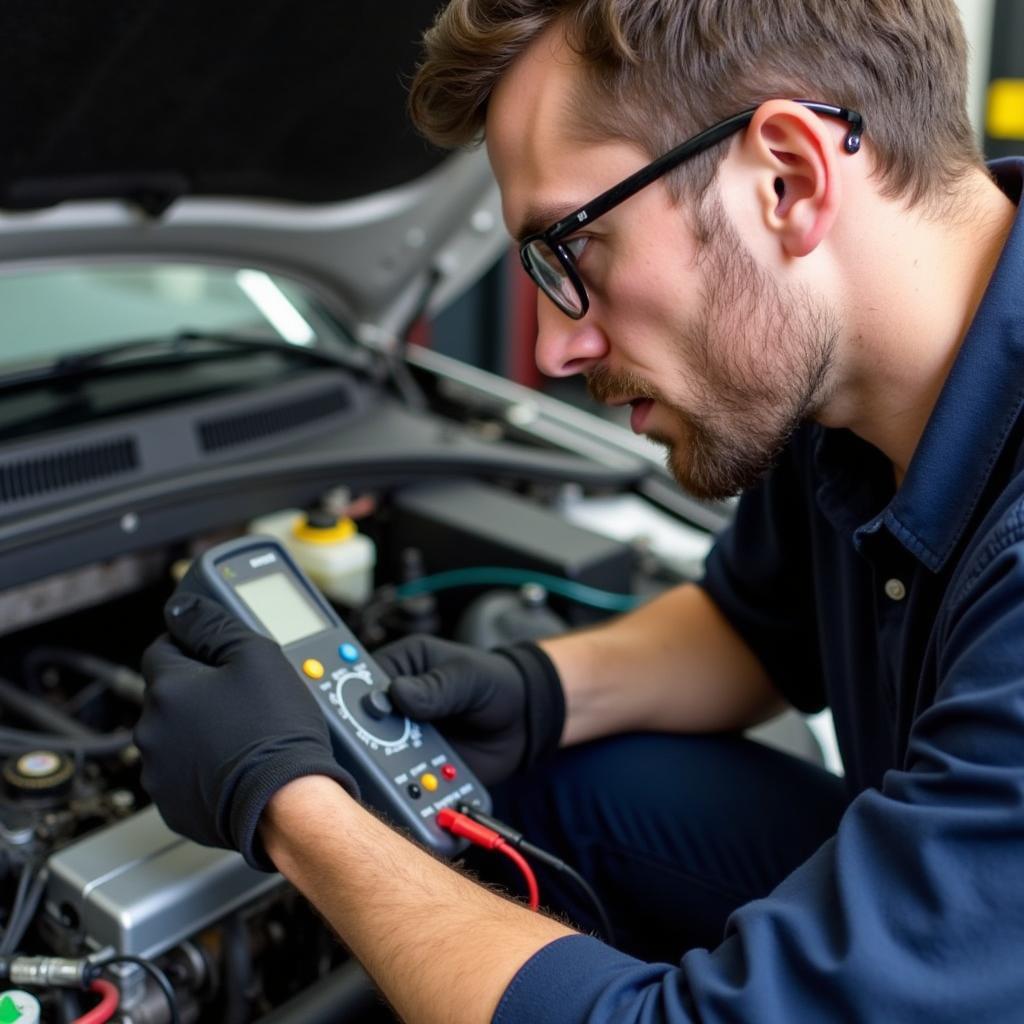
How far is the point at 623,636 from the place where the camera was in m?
1.20

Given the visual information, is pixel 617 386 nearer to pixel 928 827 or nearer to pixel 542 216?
pixel 542 216

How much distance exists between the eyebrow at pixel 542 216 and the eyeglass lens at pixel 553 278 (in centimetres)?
1

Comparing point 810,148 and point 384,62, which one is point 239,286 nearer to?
point 384,62

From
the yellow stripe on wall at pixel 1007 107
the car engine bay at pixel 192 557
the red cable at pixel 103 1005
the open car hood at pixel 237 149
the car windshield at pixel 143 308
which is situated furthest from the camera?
the yellow stripe on wall at pixel 1007 107

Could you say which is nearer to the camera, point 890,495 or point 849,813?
point 849,813

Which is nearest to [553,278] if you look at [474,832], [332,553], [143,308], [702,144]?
[702,144]

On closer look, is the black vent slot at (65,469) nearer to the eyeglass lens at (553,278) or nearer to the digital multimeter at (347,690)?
the digital multimeter at (347,690)

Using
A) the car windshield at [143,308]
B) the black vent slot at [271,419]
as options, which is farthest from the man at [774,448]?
the car windshield at [143,308]

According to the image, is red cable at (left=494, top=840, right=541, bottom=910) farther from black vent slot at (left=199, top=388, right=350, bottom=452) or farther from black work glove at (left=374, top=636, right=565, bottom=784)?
black vent slot at (left=199, top=388, right=350, bottom=452)

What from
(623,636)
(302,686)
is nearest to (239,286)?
(623,636)

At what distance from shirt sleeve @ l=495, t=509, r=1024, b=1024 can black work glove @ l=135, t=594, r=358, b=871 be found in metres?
0.22

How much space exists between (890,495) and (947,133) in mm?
285

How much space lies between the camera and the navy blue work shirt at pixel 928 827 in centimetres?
63

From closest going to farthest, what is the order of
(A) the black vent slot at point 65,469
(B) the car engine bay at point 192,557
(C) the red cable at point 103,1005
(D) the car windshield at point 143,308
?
(C) the red cable at point 103,1005 → (B) the car engine bay at point 192,557 → (A) the black vent slot at point 65,469 → (D) the car windshield at point 143,308
